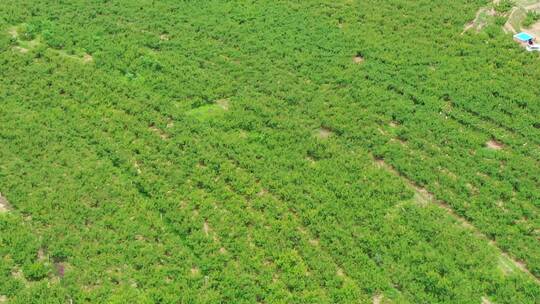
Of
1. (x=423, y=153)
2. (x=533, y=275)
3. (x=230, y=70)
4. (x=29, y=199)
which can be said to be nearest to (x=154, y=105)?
(x=230, y=70)

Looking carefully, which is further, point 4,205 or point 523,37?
point 523,37

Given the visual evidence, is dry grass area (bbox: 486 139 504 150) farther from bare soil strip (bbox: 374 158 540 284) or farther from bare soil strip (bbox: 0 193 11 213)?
bare soil strip (bbox: 0 193 11 213)

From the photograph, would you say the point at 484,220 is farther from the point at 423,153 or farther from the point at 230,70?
the point at 230,70

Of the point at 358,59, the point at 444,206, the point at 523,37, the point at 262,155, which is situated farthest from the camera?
the point at 523,37

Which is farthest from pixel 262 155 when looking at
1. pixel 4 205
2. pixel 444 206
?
pixel 4 205

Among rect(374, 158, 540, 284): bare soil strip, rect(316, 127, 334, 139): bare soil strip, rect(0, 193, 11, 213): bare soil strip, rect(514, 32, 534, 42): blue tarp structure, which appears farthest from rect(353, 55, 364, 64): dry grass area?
rect(0, 193, 11, 213): bare soil strip

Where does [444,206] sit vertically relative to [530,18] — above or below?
below

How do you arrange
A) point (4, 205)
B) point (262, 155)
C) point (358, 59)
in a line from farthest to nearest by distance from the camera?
point (358, 59), point (262, 155), point (4, 205)

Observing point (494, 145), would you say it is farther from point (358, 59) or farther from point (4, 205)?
point (4, 205)

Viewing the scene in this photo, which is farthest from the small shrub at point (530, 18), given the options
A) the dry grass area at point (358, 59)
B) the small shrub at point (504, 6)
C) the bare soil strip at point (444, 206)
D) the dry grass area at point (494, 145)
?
the bare soil strip at point (444, 206)
